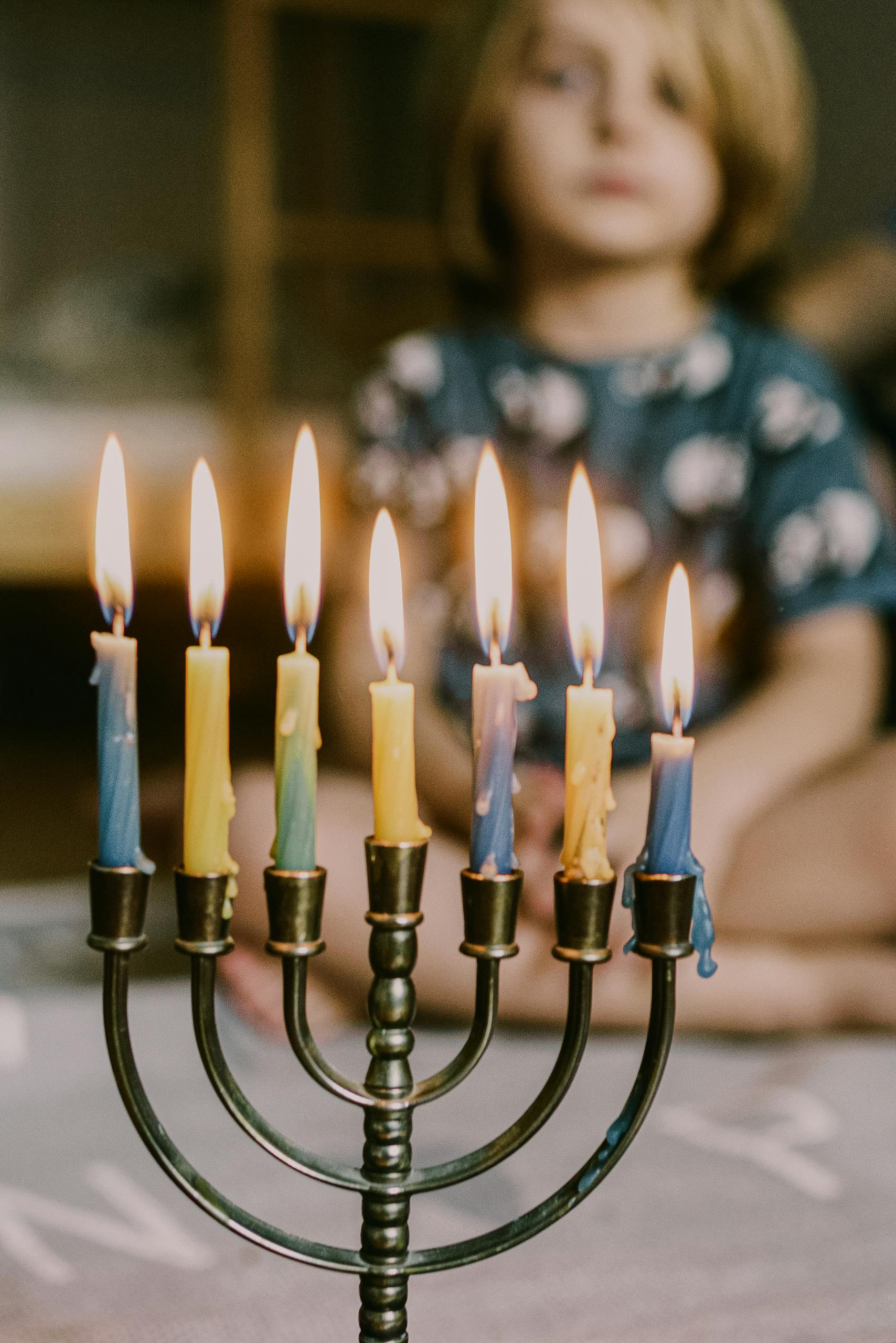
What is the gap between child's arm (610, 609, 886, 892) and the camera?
93 cm

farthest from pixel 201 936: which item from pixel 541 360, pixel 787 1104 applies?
pixel 541 360

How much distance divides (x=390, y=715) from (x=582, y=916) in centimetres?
8

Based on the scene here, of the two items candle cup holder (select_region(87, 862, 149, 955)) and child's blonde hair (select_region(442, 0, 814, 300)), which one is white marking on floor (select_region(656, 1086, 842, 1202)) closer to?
candle cup holder (select_region(87, 862, 149, 955))

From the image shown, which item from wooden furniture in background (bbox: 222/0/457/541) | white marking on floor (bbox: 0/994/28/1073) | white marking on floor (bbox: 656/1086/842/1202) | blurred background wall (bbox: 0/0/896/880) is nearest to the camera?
white marking on floor (bbox: 656/1086/842/1202)

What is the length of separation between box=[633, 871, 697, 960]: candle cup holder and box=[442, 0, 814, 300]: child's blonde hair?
854 mm

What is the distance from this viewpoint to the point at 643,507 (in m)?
1.12

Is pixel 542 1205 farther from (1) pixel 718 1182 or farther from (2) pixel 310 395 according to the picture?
(2) pixel 310 395

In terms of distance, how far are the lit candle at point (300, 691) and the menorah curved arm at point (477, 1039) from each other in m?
0.06

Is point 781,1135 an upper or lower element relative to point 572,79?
lower

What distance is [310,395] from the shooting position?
2.88 metres

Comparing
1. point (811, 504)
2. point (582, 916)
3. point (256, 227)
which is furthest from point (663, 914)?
point (256, 227)

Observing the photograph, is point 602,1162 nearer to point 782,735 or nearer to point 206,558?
point 206,558

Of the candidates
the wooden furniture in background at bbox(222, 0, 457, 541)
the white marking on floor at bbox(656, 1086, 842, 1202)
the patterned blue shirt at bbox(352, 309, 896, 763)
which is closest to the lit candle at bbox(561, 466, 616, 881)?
the white marking on floor at bbox(656, 1086, 842, 1202)

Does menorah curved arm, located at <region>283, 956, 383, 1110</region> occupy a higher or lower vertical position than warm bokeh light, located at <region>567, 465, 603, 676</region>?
lower
